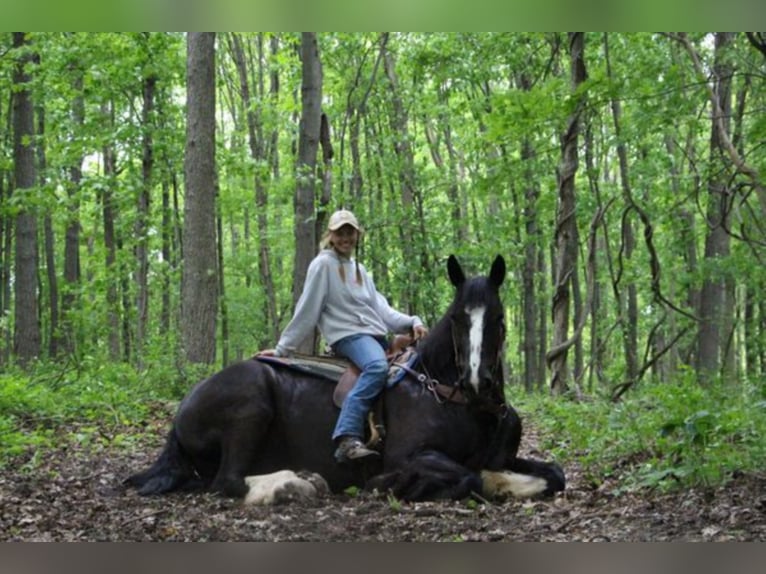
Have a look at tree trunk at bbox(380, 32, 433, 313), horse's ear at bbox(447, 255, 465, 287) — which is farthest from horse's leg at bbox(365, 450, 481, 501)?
tree trunk at bbox(380, 32, 433, 313)

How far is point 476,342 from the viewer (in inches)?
187

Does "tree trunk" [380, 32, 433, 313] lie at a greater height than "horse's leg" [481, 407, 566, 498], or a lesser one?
greater

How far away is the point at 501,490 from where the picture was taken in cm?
488

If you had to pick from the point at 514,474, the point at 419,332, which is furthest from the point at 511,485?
the point at 419,332

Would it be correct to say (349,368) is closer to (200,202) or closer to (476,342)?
(476,342)

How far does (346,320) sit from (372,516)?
4.07 feet

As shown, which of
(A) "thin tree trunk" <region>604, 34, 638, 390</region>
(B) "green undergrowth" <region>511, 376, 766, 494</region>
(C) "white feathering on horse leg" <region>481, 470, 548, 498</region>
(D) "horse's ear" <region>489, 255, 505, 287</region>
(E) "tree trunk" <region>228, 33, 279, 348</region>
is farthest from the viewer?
(E) "tree trunk" <region>228, 33, 279, 348</region>

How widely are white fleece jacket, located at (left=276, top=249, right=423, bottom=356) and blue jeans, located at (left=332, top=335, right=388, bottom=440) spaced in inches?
4.8

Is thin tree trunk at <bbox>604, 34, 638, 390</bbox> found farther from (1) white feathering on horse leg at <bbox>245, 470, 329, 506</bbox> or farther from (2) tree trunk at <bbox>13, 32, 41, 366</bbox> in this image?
(2) tree trunk at <bbox>13, 32, 41, 366</bbox>

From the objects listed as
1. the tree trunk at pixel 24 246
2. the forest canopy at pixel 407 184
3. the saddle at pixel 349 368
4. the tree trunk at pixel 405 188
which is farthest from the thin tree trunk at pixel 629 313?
the tree trunk at pixel 24 246

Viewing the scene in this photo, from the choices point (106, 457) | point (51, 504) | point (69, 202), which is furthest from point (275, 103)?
point (51, 504)

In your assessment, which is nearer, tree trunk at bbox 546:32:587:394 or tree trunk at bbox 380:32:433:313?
tree trunk at bbox 546:32:587:394

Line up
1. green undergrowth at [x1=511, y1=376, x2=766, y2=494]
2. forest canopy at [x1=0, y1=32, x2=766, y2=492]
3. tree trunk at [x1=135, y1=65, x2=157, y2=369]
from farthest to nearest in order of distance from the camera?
tree trunk at [x1=135, y1=65, x2=157, y2=369]
forest canopy at [x1=0, y1=32, x2=766, y2=492]
green undergrowth at [x1=511, y1=376, x2=766, y2=494]

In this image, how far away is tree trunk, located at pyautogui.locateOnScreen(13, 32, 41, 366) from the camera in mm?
11398
